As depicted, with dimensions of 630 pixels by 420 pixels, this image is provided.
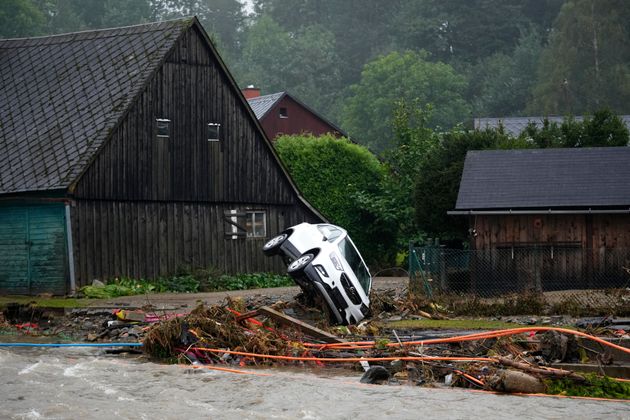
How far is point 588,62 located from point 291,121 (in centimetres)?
2863

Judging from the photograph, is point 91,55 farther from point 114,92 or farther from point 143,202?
point 143,202

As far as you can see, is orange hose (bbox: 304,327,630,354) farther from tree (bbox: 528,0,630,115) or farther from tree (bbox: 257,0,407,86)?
tree (bbox: 257,0,407,86)

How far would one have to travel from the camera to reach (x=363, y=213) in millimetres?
42906

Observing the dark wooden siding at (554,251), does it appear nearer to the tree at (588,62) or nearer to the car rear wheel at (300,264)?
the car rear wheel at (300,264)

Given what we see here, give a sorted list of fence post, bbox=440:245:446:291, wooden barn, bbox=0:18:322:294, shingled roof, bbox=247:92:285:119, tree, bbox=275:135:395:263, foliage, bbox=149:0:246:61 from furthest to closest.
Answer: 1. foliage, bbox=149:0:246:61
2. shingled roof, bbox=247:92:285:119
3. tree, bbox=275:135:395:263
4. wooden barn, bbox=0:18:322:294
5. fence post, bbox=440:245:446:291

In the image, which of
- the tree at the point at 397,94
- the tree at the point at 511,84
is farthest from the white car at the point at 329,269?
the tree at the point at 511,84

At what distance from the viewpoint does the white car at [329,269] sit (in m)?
22.0

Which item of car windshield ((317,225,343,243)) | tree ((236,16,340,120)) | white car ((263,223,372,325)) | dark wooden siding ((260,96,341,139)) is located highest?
tree ((236,16,340,120))

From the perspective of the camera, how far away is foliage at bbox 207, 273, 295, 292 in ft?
107

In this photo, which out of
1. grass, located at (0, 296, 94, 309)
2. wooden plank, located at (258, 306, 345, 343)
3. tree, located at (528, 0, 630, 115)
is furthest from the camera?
tree, located at (528, 0, 630, 115)

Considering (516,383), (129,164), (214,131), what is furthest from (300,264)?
(214,131)

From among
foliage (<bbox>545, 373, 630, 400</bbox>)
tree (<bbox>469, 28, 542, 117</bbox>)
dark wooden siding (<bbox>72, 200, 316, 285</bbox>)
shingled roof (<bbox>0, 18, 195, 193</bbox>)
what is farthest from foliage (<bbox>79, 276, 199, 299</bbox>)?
tree (<bbox>469, 28, 542, 117</bbox>)

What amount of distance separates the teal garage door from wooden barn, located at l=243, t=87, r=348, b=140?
2758cm

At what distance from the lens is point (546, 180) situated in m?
29.7
